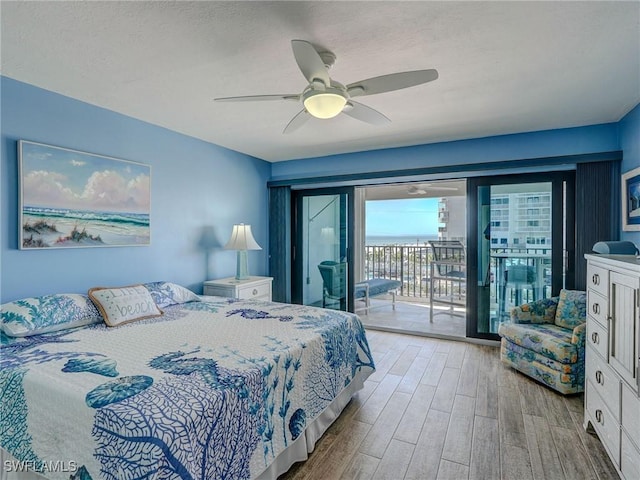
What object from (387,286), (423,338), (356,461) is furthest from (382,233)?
(356,461)

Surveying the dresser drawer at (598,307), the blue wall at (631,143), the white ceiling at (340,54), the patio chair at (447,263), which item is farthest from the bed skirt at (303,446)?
the patio chair at (447,263)

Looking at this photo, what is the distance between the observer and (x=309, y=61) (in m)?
1.65

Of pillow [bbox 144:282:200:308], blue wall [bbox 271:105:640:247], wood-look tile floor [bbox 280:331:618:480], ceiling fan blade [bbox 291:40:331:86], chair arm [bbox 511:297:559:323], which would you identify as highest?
blue wall [bbox 271:105:640:247]

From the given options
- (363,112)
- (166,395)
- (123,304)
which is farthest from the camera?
(123,304)

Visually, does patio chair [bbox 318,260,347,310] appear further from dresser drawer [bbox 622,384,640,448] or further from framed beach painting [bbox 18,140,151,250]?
dresser drawer [bbox 622,384,640,448]

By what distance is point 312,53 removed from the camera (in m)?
1.59

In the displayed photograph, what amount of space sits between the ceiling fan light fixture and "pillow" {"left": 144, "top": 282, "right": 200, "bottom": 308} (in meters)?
2.06

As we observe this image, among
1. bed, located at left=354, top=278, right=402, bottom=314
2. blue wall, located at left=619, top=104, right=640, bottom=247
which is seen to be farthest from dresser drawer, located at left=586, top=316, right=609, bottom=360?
bed, located at left=354, top=278, right=402, bottom=314

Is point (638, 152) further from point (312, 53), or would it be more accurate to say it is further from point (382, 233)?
point (382, 233)

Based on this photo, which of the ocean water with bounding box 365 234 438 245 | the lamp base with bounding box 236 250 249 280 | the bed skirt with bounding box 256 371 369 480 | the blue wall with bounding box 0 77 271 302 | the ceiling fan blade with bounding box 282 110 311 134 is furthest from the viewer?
the ocean water with bounding box 365 234 438 245

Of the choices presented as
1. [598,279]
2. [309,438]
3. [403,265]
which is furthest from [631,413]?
[403,265]

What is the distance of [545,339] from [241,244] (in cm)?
313

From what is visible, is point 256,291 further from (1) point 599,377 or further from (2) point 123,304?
(1) point 599,377

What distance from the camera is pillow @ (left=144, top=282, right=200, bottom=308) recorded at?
2916mm
